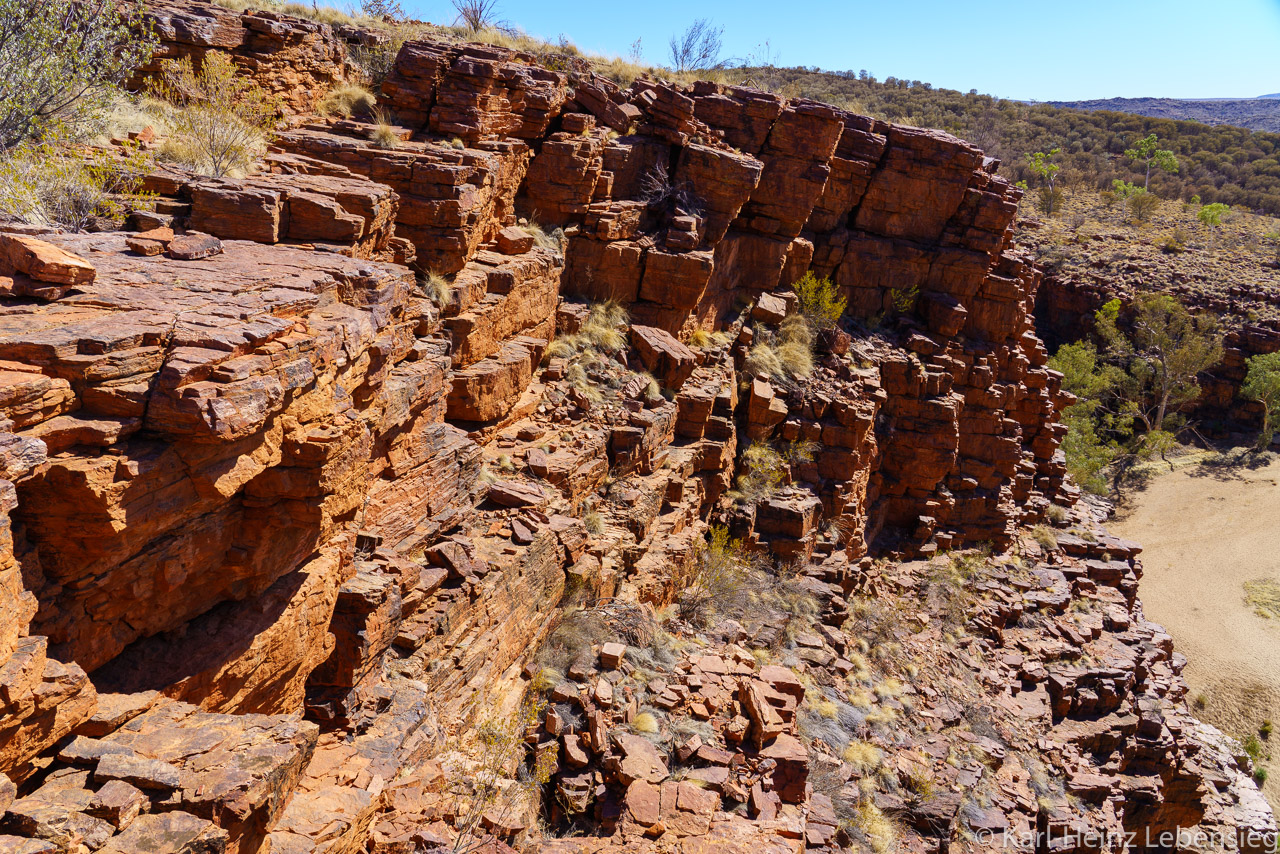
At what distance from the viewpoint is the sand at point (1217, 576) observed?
23859 millimetres

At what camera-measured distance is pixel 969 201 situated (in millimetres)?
22141

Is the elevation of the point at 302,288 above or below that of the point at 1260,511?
above

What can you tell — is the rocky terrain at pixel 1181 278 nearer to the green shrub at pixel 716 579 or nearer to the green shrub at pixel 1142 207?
the green shrub at pixel 1142 207

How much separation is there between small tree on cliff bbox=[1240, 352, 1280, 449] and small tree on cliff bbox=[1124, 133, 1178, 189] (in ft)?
81.3

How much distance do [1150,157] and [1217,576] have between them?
4438 centimetres

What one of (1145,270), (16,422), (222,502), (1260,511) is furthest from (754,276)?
(1145,270)

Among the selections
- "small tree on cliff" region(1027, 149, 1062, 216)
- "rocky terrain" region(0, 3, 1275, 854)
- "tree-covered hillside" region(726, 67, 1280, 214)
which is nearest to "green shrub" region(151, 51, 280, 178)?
"rocky terrain" region(0, 3, 1275, 854)

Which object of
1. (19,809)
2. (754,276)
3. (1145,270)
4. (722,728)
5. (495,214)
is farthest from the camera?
(1145,270)

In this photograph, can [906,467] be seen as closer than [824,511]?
No

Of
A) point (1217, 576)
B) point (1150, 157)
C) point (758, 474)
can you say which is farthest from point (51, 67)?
point (1150, 157)

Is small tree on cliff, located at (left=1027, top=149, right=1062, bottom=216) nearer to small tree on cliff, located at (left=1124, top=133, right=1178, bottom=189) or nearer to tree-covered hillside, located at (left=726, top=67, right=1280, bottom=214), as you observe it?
tree-covered hillside, located at (left=726, top=67, right=1280, bottom=214)

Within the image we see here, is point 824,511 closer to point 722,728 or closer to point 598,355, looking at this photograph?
point 598,355

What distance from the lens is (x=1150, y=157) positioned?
59844 mm

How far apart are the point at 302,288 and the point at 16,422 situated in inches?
116
